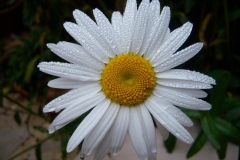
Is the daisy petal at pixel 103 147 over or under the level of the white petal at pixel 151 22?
under

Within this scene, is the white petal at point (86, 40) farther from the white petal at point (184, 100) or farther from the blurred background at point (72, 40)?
the blurred background at point (72, 40)

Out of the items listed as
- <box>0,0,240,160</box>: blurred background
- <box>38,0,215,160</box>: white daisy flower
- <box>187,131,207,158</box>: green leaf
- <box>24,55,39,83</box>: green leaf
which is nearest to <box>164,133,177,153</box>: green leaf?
<box>0,0,240,160</box>: blurred background

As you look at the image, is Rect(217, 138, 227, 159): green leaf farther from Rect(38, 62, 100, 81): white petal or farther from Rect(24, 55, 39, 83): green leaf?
Rect(24, 55, 39, 83): green leaf

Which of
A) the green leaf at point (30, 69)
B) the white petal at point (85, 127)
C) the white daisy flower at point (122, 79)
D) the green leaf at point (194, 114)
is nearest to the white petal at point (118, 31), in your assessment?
the white daisy flower at point (122, 79)

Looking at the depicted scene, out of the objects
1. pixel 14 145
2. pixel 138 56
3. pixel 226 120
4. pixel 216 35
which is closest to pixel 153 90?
pixel 138 56

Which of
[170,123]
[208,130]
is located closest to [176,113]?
[170,123]

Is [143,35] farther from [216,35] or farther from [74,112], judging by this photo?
[216,35]

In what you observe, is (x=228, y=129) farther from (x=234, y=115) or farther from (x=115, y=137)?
(x=115, y=137)
